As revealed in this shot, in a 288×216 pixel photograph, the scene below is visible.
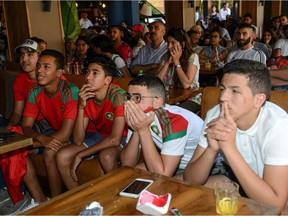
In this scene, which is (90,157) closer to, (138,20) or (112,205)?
(112,205)

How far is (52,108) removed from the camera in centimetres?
332

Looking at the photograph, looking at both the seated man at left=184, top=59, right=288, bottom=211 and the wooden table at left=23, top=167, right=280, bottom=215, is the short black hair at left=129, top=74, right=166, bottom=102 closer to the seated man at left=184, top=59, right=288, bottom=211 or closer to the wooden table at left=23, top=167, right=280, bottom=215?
the seated man at left=184, top=59, right=288, bottom=211

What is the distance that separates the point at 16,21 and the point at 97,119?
382 cm

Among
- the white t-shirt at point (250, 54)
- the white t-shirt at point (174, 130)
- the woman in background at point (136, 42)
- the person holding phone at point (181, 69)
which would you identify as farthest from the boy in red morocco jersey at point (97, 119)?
the woman in background at point (136, 42)

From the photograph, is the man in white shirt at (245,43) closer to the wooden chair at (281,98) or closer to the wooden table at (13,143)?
the wooden chair at (281,98)

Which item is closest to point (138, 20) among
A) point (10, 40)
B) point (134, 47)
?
point (134, 47)

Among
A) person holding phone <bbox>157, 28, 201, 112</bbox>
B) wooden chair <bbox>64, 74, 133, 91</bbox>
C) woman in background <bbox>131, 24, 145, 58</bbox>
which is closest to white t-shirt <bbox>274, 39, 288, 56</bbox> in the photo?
person holding phone <bbox>157, 28, 201, 112</bbox>

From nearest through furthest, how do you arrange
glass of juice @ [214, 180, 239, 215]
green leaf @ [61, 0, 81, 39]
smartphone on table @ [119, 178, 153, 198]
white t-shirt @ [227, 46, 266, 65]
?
glass of juice @ [214, 180, 239, 215] < smartphone on table @ [119, 178, 153, 198] < white t-shirt @ [227, 46, 266, 65] < green leaf @ [61, 0, 81, 39]

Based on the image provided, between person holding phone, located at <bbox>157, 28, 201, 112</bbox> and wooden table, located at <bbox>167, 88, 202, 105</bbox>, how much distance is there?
0.10 metres

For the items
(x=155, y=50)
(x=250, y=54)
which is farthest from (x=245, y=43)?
(x=155, y=50)

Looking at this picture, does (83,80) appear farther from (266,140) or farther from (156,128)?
(266,140)

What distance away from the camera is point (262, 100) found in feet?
6.06

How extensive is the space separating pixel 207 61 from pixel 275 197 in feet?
13.9

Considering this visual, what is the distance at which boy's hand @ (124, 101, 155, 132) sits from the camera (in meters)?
2.10
